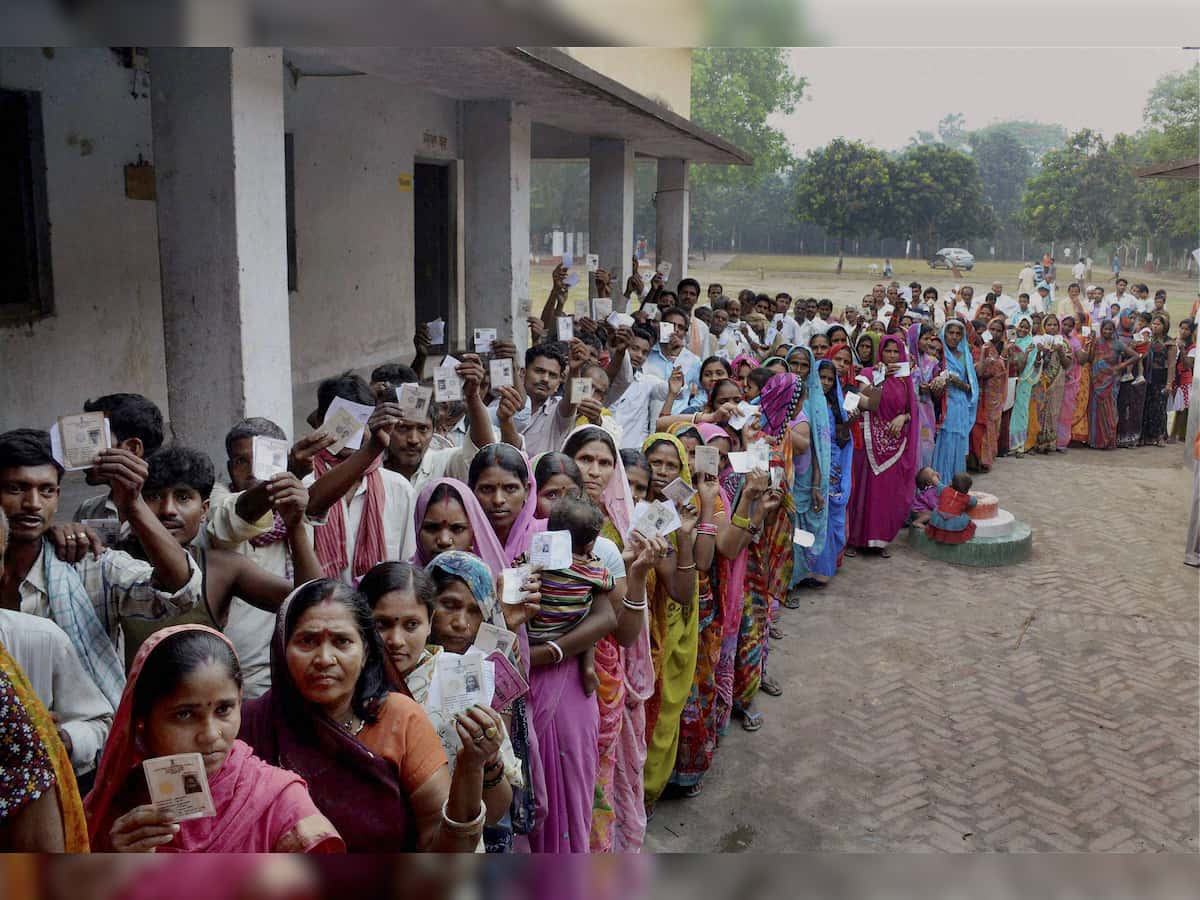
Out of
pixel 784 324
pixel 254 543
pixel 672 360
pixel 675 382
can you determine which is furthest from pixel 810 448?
pixel 784 324

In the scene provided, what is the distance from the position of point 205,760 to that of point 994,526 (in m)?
8.50

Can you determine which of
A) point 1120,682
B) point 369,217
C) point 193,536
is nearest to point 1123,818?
point 1120,682

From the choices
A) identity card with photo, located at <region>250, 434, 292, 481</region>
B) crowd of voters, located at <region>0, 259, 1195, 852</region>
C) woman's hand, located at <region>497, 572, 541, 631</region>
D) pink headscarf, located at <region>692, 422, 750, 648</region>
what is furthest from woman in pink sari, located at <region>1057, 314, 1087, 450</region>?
identity card with photo, located at <region>250, 434, 292, 481</region>

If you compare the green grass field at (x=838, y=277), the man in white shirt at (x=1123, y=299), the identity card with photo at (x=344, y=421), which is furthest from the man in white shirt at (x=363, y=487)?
the green grass field at (x=838, y=277)

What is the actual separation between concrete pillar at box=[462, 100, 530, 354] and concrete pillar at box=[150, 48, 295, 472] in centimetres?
413

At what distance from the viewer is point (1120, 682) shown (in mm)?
6781

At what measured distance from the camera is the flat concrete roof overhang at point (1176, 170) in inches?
538

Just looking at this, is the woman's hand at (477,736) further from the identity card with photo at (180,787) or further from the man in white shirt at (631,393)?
the man in white shirt at (631,393)

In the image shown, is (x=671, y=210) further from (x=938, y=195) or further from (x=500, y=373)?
(x=938, y=195)

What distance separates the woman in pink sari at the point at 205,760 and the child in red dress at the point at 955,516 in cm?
801

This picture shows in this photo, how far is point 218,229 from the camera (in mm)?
4762

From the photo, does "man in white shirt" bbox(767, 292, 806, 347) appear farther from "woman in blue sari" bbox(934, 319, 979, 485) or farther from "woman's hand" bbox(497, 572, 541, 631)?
"woman's hand" bbox(497, 572, 541, 631)

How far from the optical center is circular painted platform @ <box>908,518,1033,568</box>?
30.3 ft
